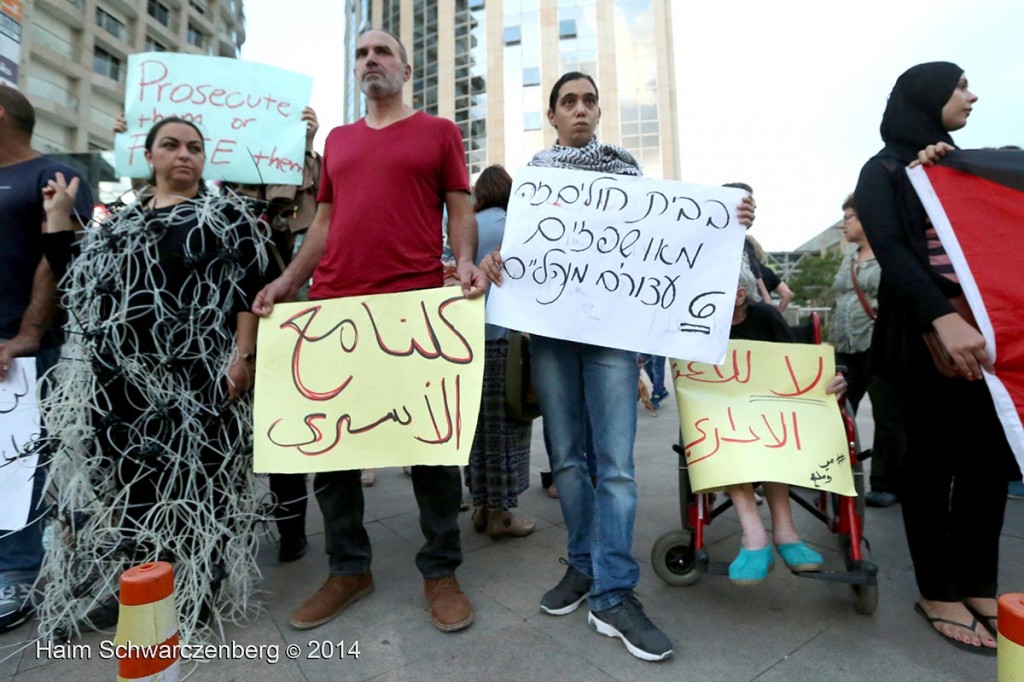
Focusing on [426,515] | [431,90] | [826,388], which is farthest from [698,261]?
[431,90]

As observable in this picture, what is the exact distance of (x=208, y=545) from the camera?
1717 millimetres

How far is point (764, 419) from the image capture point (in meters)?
2.03

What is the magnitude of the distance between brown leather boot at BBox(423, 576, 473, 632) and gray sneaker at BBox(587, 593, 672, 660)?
0.43 meters

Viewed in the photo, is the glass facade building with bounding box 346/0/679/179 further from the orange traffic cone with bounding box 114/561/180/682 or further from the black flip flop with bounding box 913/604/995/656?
the orange traffic cone with bounding box 114/561/180/682

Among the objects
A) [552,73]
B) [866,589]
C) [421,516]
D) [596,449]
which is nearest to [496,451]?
[421,516]

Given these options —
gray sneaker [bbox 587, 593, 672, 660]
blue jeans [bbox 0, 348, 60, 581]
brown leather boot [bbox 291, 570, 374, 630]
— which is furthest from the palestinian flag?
blue jeans [bbox 0, 348, 60, 581]

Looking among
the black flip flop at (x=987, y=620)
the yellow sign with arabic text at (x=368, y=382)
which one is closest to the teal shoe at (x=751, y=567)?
the black flip flop at (x=987, y=620)

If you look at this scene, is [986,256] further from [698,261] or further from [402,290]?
[402,290]

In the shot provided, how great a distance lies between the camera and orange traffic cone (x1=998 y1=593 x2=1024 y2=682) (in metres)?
0.83

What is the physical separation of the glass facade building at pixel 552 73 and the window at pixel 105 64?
15195mm

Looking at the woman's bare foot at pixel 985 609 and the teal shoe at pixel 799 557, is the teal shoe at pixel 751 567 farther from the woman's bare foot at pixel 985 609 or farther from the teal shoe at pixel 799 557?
the woman's bare foot at pixel 985 609

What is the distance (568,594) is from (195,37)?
47817mm

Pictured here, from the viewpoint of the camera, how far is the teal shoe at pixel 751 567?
1.78 metres

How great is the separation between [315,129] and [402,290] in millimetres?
1292
